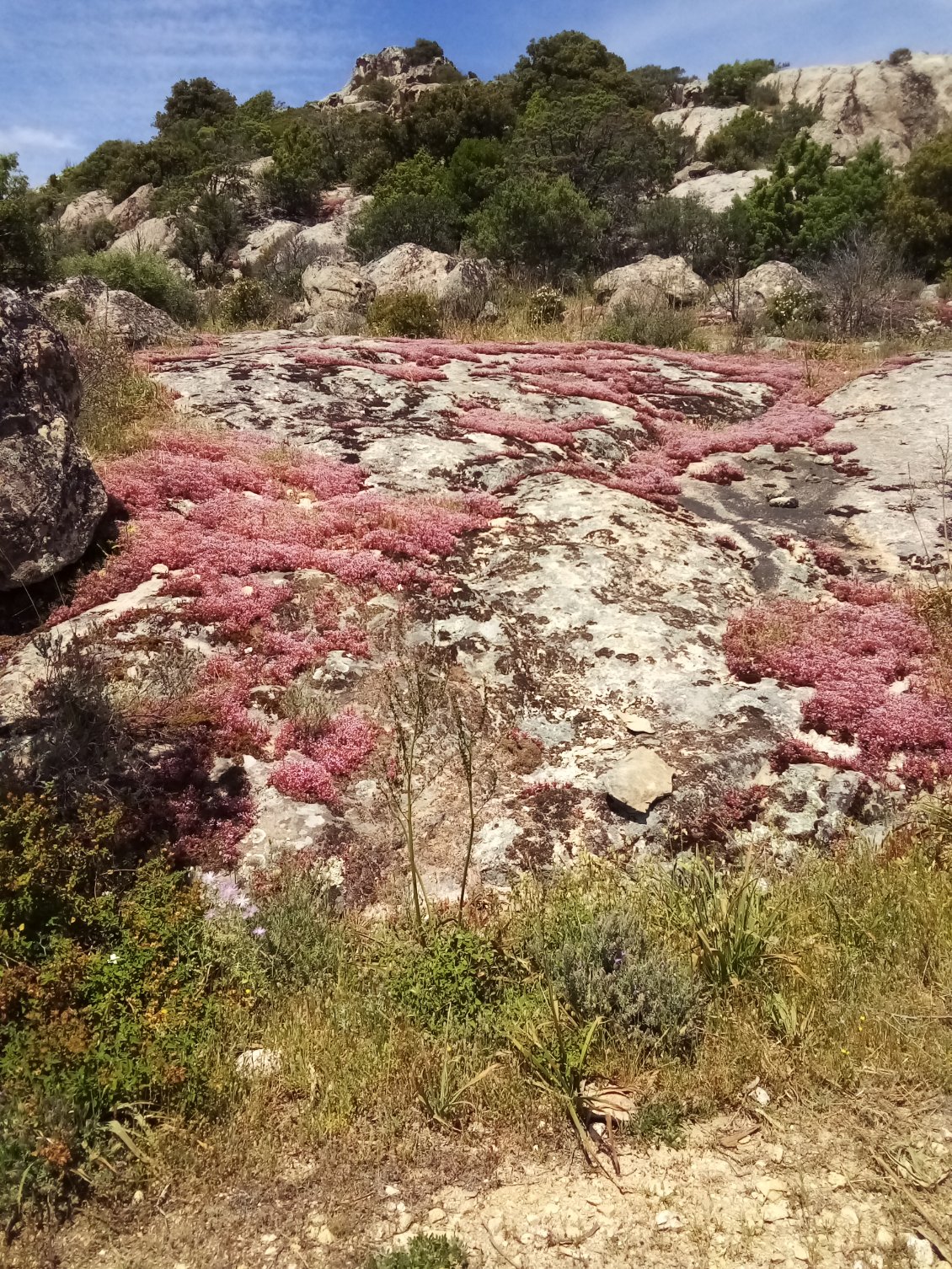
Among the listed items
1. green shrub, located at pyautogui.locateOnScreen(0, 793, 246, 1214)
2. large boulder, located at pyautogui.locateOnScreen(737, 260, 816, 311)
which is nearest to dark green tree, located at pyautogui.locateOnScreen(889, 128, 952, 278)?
large boulder, located at pyautogui.locateOnScreen(737, 260, 816, 311)

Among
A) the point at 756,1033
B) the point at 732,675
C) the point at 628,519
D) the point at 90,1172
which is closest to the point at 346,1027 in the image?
the point at 90,1172

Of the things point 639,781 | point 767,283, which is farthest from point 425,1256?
point 767,283

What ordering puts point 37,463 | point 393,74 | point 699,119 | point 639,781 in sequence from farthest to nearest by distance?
1. point 393,74
2. point 699,119
3. point 37,463
4. point 639,781

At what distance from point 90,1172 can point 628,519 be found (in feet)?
28.0

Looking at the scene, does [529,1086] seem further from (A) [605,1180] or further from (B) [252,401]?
(B) [252,401]

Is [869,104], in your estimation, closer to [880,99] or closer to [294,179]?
[880,99]

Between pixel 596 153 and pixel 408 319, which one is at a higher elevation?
pixel 596 153

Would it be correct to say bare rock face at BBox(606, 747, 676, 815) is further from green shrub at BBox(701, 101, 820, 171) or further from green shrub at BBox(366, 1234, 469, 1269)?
A: green shrub at BBox(701, 101, 820, 171)

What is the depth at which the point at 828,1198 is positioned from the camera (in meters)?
3.42

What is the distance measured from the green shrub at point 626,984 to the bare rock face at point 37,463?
5982mm

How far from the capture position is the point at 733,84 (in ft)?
213

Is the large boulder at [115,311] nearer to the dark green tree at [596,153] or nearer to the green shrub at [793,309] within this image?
the green shrub at [793,309]

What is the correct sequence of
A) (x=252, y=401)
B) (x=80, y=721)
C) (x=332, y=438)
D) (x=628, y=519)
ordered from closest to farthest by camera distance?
(x=80, y=721) < (x=628, y=519) < (x=332, y=438) < (x=252, y=401)

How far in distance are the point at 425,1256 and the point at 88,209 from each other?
214 ft
